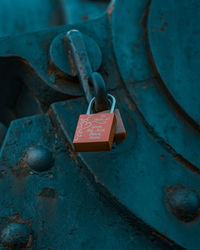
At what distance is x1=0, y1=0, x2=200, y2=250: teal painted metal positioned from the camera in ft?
2.39

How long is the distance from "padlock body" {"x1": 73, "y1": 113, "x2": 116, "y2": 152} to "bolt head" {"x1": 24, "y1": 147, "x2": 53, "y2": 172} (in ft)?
0.52

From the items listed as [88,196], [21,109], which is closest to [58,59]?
[21,109]

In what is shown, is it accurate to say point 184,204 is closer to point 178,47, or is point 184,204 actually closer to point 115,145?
point 115,145

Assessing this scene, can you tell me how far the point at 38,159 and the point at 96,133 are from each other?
0.21 m

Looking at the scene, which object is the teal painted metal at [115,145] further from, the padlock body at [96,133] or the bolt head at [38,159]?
the padlock body at [96,133]

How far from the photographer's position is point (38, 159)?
0.78 m

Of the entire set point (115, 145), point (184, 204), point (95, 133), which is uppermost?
point (95, 133)

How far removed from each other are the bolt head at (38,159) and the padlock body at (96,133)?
0.16 metres

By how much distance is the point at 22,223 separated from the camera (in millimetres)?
709

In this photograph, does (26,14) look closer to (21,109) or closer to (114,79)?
(21,109)

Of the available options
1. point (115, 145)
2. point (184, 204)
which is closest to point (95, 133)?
point (115, 145)

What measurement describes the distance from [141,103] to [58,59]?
0.27 metres

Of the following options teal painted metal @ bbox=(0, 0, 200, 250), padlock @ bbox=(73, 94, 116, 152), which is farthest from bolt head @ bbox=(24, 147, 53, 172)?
padlock @ bbox=(73, 94, 116, 152)

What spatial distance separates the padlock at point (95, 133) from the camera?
2.06ft
